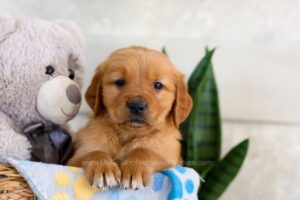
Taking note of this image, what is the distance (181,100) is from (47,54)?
18.6 inches

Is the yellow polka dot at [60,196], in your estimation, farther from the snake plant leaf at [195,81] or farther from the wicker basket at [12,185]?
the snake plant leaf at [195,81]

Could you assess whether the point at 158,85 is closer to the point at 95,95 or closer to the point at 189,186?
the point at 95,95

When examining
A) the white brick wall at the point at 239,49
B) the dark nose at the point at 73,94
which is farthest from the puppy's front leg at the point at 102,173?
the white brick wall at the point at 239,49

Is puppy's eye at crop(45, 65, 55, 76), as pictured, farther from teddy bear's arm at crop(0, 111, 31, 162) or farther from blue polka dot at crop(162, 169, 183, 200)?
blue polka dot at crop(162, 169, 183, 200)

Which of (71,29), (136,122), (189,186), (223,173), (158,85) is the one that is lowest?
(223,173)

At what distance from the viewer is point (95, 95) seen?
1407 millimetres

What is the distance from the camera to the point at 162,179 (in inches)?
43.6

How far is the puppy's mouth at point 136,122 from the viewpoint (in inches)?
51.1

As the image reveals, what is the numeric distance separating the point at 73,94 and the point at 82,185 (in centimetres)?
35

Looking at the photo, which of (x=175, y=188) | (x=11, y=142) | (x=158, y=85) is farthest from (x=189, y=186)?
(x=11, y=142)

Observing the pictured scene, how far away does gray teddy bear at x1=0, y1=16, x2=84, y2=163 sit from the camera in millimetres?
1207

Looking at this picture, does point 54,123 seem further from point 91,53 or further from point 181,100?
point 91,53

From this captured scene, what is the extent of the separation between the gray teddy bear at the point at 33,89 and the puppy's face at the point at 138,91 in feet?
0.36

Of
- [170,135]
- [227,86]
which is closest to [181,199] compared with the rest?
[170,135]
